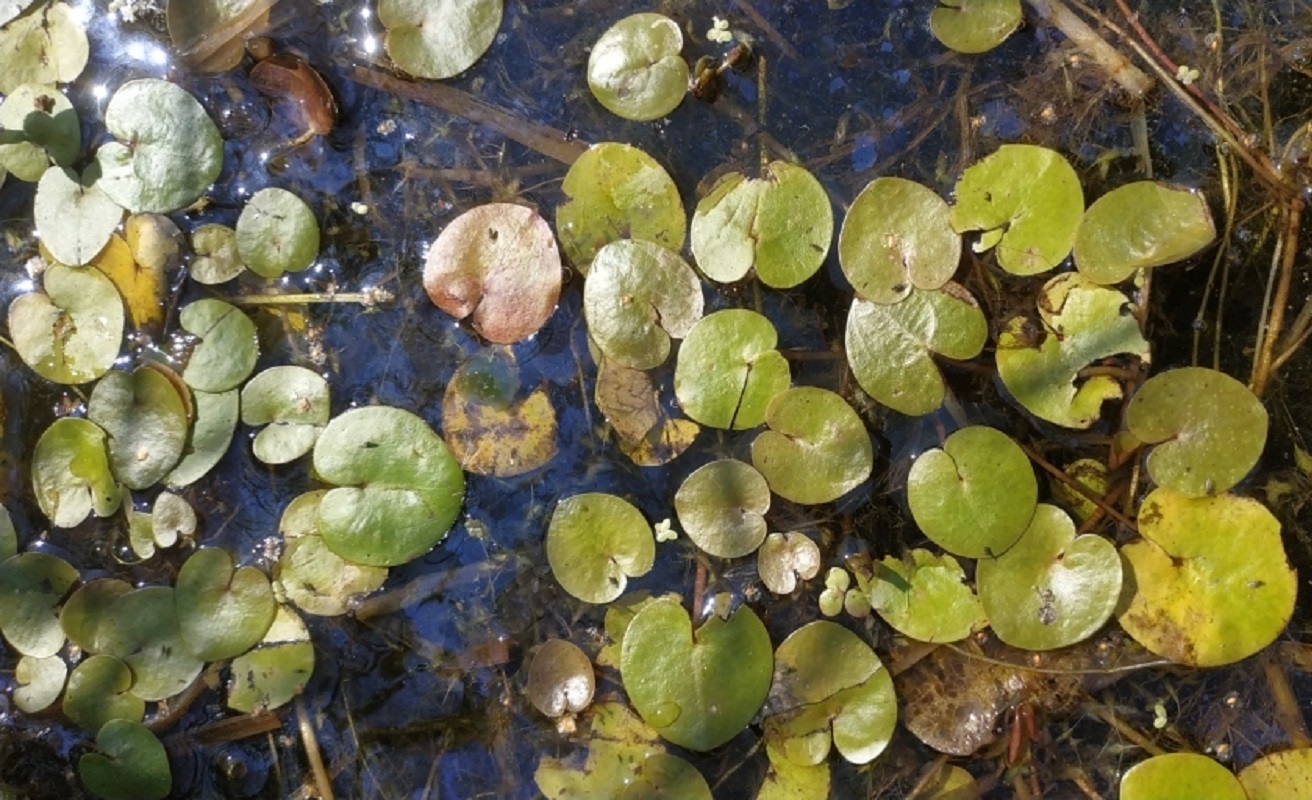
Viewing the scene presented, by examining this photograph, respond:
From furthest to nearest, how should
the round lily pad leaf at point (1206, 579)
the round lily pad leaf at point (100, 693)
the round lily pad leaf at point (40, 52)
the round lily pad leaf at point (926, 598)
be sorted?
1. the round lily pad leaf at point (40, 52)
2. the round lily pad leaf at point (100, 693)
3. the round lily pad leaf at point (926, 598)
4. the round lily pad leaf at point (1206, 579)

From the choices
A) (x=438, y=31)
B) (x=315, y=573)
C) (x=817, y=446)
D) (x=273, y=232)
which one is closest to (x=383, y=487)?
(x=315, y=573)

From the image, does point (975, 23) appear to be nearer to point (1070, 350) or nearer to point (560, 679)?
point (1070, 350)

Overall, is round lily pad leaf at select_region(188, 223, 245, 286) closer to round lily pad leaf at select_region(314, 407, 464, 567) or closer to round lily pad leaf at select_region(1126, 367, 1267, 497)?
round lily pad leaf at select_region(314, 407, 464, 567)

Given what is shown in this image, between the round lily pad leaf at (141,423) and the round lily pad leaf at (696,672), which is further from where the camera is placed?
the round lily pad leaf at (141,423)

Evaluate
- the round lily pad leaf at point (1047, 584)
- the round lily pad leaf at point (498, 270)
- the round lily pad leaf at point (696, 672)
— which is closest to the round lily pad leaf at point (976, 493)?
the round lily pad leaf at point (1047, 584)

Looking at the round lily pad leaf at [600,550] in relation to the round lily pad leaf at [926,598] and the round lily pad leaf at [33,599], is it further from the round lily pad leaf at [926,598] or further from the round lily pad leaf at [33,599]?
the round lily pad leaf at [33,599]

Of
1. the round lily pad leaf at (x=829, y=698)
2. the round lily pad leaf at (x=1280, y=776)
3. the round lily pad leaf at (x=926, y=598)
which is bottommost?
the round lily pad leaf at (x=1280, y=776)

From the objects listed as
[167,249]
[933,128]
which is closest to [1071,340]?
[933,128]
